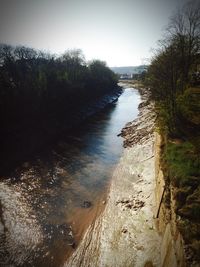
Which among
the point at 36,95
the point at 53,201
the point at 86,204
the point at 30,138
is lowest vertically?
the point at 86,204

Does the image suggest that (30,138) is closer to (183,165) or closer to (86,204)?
(86,204)

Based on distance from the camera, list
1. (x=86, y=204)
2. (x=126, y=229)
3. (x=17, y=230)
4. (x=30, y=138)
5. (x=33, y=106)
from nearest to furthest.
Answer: (x=126, y=229) < (x=17, y=230) < (x=86, y=204) < (x=30, y=138) < (x=33, y=106)

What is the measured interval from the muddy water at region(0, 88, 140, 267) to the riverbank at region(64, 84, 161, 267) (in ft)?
2.57

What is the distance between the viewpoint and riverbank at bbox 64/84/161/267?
10.4 metres

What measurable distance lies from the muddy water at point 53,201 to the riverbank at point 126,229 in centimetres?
78

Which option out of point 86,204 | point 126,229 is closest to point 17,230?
point 86,204

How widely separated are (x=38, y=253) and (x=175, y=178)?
26.1 ft

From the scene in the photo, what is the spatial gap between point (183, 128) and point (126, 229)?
750 centimetres

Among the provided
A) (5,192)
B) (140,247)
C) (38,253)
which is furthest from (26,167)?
(140,247)

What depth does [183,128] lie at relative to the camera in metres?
15.0

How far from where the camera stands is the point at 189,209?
26.2 feet

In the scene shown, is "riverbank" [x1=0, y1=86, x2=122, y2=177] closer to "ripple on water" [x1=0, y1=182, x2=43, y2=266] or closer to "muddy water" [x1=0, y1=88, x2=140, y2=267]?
"muddy water" [x1=0, y1=88, x2=140, y2=267]

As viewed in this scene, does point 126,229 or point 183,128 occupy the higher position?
point 183,128

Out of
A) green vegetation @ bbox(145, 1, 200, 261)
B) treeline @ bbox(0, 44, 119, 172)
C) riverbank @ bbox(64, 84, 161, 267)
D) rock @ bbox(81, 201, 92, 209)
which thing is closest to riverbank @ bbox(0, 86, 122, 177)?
treeline @ bbox(0, 44, 119, 172)
